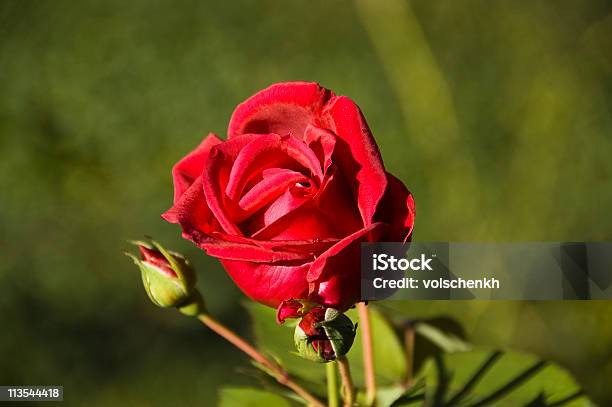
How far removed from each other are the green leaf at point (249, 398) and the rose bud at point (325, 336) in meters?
0.12

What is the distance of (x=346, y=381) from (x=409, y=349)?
13cm

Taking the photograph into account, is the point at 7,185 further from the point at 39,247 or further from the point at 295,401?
the point at 295,401

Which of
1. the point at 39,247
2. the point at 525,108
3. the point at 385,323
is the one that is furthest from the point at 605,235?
the point at 39,247

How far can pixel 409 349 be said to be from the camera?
419 millimetres

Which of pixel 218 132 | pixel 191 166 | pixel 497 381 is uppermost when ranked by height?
pixel 218 132

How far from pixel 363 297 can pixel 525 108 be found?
1.98ft

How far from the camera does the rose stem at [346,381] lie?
290 mm

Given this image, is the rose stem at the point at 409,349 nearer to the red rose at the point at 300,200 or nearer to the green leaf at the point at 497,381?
the green leaf at the point at 497,381

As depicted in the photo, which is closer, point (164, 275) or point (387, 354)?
point (164, 275)

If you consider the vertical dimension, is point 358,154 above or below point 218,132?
below

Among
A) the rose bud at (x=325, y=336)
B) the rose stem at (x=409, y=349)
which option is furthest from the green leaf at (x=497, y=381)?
the rose bud at (x=325, y=336)

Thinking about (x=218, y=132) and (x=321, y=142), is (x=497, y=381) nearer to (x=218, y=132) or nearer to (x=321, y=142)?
(x=321, y=142)

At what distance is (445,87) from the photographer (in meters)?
0.85

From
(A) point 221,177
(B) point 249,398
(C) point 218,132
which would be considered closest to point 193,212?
(A) point 221,177
